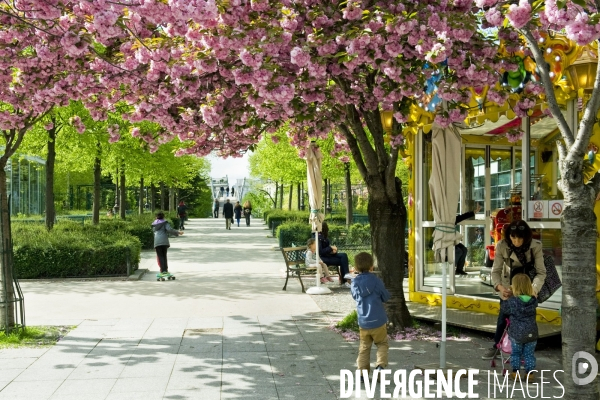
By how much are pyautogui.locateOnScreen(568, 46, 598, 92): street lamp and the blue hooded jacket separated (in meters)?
3.68

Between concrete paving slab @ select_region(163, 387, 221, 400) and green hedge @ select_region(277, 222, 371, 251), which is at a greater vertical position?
green hedge @ select_region(277, 222, 371, 251)

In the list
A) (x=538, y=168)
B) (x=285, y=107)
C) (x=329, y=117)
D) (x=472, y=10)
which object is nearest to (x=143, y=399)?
(x=285, y=107)

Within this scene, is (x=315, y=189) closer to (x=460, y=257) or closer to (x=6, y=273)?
(x=460, y=257)

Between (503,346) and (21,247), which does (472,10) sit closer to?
(503,346)

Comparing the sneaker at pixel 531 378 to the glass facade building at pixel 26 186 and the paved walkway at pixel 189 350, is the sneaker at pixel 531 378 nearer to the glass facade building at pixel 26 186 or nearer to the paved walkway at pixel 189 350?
the paved walkway at pixel 189 350

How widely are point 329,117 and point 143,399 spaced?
181 inches

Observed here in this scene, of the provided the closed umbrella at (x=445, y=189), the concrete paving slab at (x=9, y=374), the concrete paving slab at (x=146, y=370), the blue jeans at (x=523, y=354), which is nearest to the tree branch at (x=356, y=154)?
the closed umbrella at (x=445, y=189)

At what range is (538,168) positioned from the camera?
921 cm

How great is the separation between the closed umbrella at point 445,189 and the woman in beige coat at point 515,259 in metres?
0.53

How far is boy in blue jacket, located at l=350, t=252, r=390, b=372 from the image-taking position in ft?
21.2

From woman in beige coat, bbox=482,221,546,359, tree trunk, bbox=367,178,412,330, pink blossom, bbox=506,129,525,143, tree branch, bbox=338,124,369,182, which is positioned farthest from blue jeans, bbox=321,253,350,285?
woman in beige coat, bbox=482,221,546,359

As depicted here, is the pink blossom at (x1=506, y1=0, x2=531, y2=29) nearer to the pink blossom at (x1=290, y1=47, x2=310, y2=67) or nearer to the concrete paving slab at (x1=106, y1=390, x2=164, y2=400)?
the pink blossom at (x1=290, y1=47, x2=310, y2=67)

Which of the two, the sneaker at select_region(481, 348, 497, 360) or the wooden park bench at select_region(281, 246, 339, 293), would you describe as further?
the wooden park bench at select_region(281, 246, 339, 293)

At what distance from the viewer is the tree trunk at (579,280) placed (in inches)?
188
